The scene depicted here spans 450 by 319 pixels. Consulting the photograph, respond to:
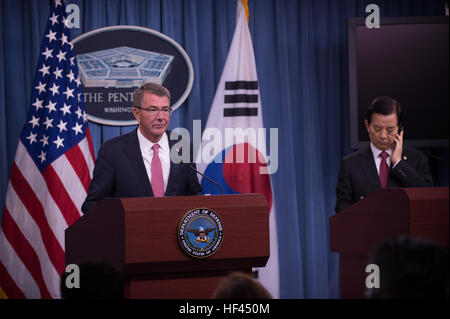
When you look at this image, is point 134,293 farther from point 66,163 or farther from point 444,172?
point 444,172

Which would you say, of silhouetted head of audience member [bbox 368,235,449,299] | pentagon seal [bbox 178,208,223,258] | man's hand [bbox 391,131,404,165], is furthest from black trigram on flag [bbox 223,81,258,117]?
silhouetted head of audience member [bbox 368,235,449,299]

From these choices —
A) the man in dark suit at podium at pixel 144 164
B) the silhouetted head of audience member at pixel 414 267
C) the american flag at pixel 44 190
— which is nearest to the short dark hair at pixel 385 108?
the man in dark suit at podium at pixel 144 164

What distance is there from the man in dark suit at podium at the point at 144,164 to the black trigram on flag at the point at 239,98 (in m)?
1.69

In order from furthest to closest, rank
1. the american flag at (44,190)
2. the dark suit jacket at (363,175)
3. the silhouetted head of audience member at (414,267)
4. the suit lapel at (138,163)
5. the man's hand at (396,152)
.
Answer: the american flag at (44,190)
the dark suit jacket at (363,175)
the man's hand at (396,152)
the suit lapel at (138,163)
the silhouetted head of audience member at (414,267)

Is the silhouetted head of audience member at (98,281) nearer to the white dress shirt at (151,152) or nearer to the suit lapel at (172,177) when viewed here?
the suit lapel at (172,177)

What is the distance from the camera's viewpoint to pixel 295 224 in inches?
211

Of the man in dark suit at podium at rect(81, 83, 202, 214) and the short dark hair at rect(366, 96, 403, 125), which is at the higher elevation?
the short dark hair at rect(366, 96, 403, 125)

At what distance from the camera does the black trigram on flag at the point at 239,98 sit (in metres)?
5.12

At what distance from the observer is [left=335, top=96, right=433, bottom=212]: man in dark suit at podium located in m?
3.81

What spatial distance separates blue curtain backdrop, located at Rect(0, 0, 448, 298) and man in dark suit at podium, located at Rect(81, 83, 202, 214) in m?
1.85

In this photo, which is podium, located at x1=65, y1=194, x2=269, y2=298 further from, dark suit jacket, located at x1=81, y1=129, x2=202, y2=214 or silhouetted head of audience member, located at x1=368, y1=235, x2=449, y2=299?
Answer: silhouetted head of audience member, located at x1=368, y1=235, x2=449, y2=299

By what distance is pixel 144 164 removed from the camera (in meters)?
3.32

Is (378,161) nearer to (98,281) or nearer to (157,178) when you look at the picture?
(157,178)
